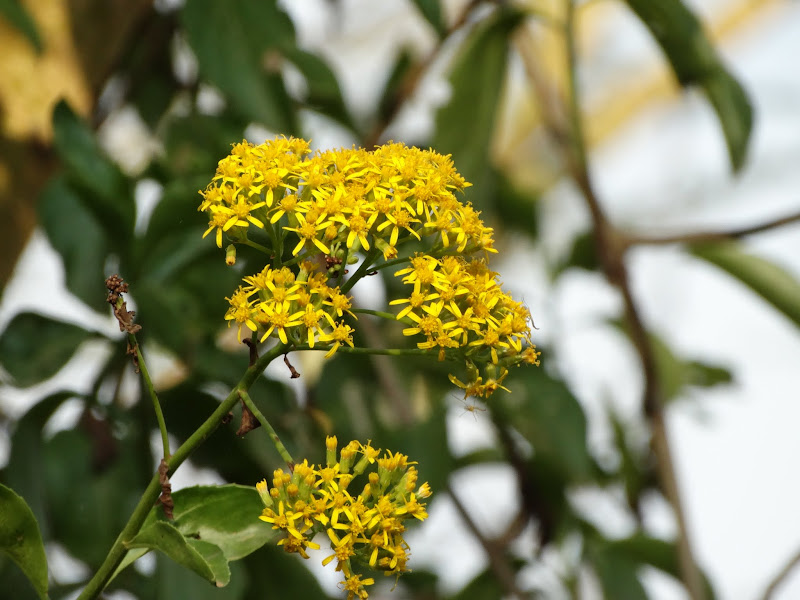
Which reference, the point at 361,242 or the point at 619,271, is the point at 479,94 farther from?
the point at 361,242

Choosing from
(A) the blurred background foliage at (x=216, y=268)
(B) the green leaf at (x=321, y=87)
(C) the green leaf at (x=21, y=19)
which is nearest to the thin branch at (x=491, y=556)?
(A) the blurred background foliage at (x=216, y=268)

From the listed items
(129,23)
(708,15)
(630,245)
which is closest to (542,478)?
(630,245)

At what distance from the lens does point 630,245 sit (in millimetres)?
935

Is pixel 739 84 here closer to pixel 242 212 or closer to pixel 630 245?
pixel 630 245

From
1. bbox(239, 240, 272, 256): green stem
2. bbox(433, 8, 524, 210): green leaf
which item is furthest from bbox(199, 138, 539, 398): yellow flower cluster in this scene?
bbox(433, 8, 524, 210): green leaf

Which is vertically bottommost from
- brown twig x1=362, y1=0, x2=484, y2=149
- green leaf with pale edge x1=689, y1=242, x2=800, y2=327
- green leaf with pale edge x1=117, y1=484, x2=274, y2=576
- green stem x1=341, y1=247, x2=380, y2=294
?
green leaf with pale edge x1=117, y1=484, x2=274, y2=576

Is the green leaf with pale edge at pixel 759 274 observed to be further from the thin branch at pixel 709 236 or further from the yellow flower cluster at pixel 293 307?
the yellow flower cluster at pixel 293 307

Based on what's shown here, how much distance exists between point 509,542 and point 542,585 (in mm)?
72

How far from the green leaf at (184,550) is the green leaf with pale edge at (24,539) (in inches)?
2.5

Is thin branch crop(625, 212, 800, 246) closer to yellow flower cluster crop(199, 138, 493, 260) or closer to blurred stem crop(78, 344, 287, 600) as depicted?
yellow flower cluster crop(199, 138, 493, 260)

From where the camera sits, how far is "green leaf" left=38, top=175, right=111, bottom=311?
79 cm

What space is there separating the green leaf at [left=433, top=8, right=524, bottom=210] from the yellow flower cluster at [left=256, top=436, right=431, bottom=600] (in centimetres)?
59

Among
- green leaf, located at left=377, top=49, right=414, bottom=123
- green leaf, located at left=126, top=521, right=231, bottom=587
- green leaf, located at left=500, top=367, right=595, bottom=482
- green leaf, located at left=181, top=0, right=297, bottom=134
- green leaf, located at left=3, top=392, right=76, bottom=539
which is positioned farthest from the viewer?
green leaf, located at left=377, top=49, right=414, bottom=123

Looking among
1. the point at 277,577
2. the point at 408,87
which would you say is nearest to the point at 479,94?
the point at 408,87
